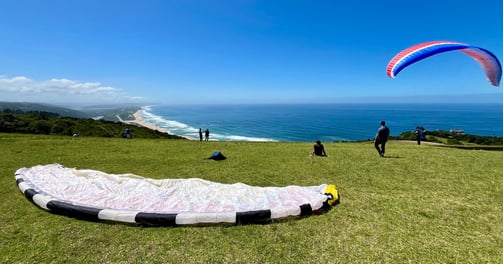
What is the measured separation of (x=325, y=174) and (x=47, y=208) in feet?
31.2

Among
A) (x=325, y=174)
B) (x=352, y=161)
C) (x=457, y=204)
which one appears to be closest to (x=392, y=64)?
(x=352, y=161)

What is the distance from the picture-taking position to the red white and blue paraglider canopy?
12.5 m

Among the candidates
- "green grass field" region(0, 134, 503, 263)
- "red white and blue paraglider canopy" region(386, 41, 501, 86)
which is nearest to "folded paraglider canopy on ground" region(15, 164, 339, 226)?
"green grass field" region(0, 134, 503, 263)

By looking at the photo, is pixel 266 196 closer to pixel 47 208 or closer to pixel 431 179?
pixel 47 208

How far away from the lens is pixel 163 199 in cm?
673

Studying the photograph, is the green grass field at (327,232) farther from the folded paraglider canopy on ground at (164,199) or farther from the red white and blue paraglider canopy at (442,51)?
the red white and blue paraglider canopy at (442,51)

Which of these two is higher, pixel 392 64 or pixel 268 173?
pixel 392 64

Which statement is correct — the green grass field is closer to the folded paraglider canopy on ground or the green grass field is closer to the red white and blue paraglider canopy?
the folded paraglider canopy on ground

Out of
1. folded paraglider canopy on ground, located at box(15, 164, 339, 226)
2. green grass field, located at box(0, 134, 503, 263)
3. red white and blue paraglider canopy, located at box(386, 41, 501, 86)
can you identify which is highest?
red white and blue paraglider canopy, located at box(386, 41, 501, 86)

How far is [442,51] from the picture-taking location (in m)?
12.7

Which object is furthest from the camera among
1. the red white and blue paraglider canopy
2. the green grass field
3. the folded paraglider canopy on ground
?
the red white and blue paraglider canopy

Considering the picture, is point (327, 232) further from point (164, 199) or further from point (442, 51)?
point (442, 51)

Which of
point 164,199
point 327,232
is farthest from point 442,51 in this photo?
point 164,199

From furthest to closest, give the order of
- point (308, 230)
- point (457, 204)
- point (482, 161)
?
1. point (482, 161)
2. point (457, 204)
3. point (308, 230)
